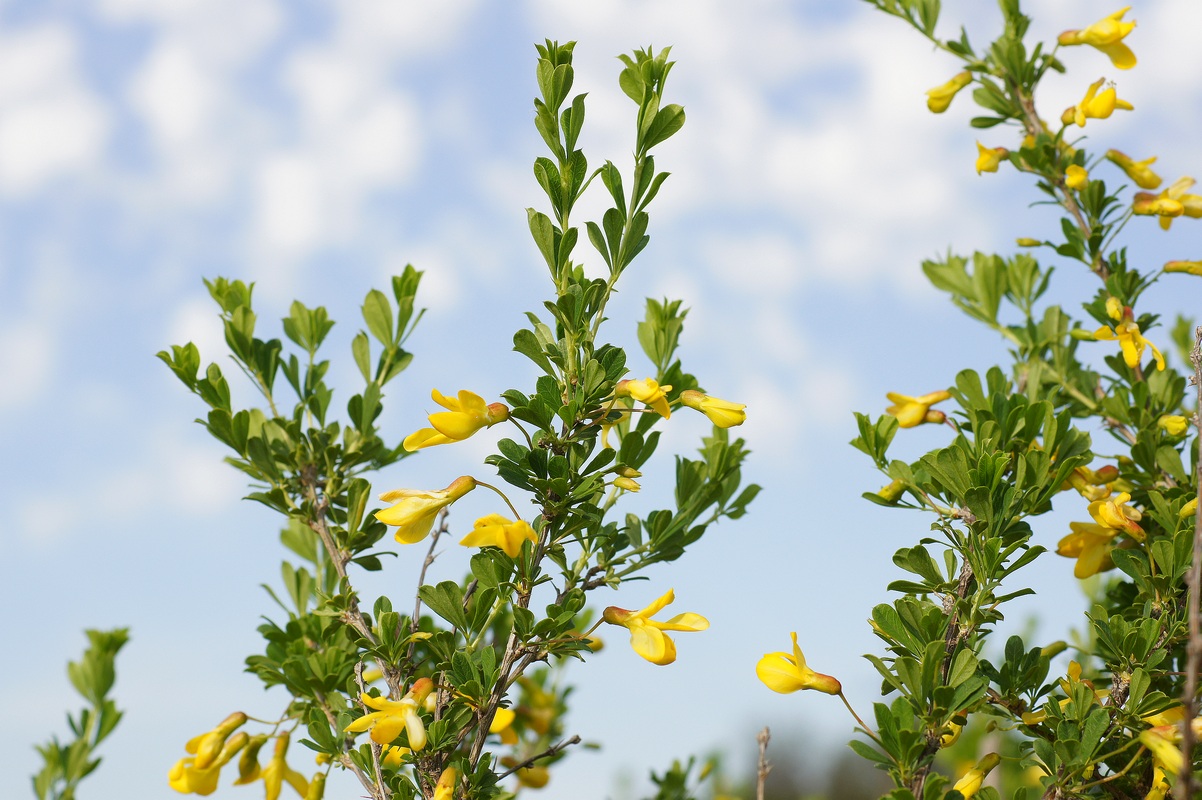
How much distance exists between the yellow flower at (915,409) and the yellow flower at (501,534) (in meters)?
1.00

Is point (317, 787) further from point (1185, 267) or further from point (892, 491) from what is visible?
point (1185, 267)

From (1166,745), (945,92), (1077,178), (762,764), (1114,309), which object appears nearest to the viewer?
(1166,745)

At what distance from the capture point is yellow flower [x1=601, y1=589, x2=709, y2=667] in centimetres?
180

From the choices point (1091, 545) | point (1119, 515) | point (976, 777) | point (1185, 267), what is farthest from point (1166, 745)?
point (1185, 267)

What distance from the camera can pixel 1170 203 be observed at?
8.80ft

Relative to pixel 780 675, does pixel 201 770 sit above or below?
above

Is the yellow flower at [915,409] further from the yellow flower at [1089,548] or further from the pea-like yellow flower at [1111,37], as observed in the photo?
the pea-like yellow flower at [1111,37]

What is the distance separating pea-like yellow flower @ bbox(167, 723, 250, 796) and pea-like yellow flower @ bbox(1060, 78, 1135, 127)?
105 inches

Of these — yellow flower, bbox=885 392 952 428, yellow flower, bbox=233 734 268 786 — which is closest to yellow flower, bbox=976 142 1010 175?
yellow flower, bbox=885 392 952 428

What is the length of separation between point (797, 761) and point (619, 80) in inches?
1104

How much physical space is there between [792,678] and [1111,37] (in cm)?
220

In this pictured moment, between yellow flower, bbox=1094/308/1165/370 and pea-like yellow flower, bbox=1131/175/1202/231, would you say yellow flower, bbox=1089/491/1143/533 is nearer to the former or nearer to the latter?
yellow flower, bbox=1094/308/1165/370

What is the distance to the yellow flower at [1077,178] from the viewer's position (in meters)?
2.69

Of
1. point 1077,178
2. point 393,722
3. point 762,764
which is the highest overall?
point 1077,178
